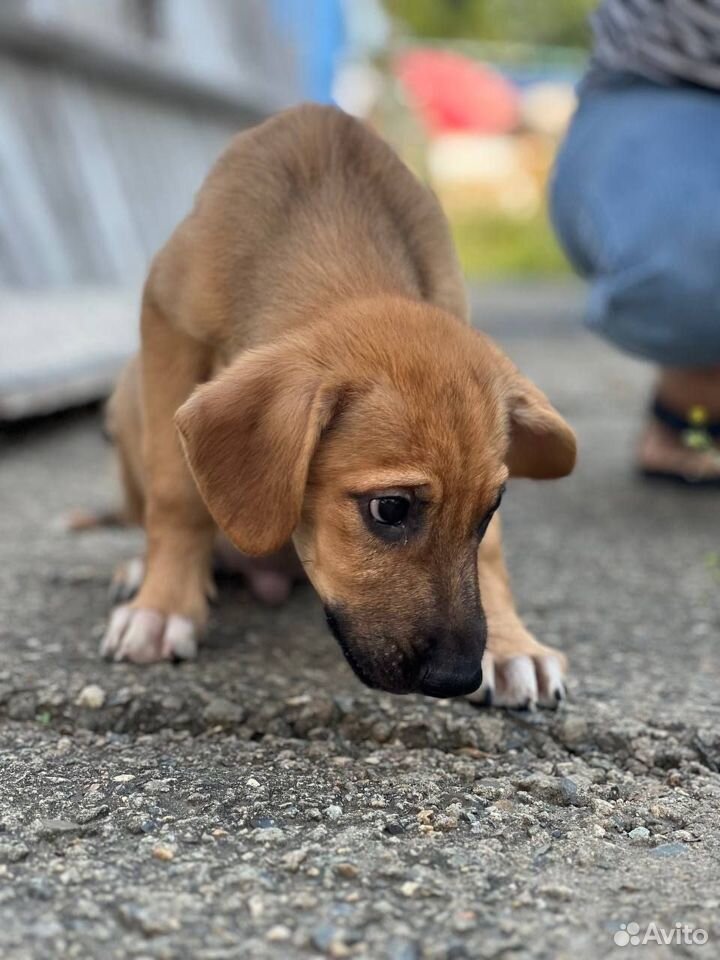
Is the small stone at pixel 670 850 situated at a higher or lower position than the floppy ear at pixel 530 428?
lower

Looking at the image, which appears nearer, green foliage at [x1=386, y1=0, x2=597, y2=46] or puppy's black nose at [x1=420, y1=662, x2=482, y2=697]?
puppy's black nose at [x1=420, y1=662, x2=482, y2=697]

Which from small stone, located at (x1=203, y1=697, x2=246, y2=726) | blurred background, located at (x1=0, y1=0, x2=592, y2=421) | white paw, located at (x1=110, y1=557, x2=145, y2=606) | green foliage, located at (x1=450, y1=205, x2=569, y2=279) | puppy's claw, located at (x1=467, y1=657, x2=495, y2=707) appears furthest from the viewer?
green foliage, located at (x1=450, y1=205, x2=569, y2=279)

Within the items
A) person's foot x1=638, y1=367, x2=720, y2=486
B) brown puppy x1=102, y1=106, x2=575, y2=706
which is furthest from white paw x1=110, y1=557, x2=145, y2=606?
person's foot x1=638, y1=367, x2=720, y2=486

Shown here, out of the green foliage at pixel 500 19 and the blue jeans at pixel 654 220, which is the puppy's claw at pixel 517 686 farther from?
the green foliage at pixel 500 19

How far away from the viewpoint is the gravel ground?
170 cm

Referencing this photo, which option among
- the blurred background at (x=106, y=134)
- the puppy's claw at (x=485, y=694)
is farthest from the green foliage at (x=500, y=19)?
the puppy's claw at (x=485, y=694)

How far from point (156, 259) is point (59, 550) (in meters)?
1.06

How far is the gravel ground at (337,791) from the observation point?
170cm

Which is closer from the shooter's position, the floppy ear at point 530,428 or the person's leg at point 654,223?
the floppy ear at point 530,428

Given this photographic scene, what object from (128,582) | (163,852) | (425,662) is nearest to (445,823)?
(425,662)

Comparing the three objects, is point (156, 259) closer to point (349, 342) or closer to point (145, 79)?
point (349, 342)

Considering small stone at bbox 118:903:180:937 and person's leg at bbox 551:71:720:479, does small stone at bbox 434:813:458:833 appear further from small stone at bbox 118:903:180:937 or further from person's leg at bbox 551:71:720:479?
person's leg at bbox 551:71:720:479

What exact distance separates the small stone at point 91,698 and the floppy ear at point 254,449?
1.44 ft

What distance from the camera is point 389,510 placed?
89.7 inches
